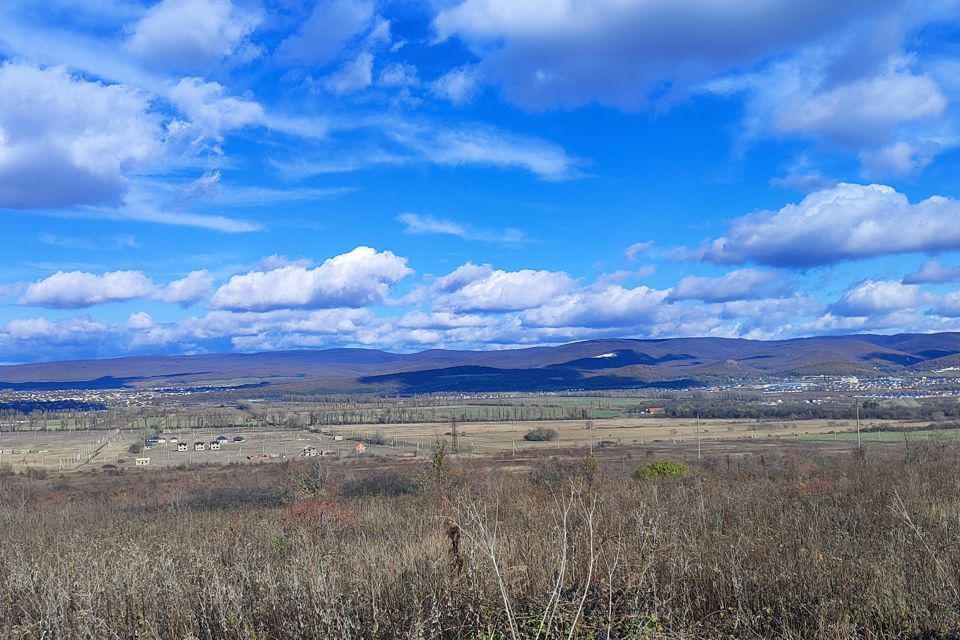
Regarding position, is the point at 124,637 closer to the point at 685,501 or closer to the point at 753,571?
the point at 753,571

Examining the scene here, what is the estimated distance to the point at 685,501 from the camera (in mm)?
13289

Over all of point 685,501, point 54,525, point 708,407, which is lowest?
point 708,407

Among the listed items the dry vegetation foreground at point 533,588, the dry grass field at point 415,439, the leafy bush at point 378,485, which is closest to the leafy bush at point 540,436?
the dry grass field at point 415,439

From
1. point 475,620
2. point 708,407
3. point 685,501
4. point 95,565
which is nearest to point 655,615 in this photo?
point 475,620

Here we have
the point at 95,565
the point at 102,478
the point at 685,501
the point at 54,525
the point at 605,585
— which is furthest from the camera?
the point at 102,478

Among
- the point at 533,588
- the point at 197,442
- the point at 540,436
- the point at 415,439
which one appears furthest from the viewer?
the point at 415,439

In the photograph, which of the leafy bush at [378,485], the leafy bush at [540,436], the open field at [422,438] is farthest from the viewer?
the leafy bush at [540,436]

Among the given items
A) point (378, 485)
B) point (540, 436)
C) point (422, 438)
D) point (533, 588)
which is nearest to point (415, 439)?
point (422, 438)

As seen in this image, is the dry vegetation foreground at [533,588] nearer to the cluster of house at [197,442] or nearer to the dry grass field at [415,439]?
the dry grass field at [415,439]

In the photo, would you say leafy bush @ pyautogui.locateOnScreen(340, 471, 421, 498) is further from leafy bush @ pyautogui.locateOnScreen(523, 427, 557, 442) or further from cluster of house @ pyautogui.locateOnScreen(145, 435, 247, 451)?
cluster of house @ pyautogui.locateOnScreen(145, 435, 247, 451)

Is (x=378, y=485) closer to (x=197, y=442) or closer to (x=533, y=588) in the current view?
(x=533, y=588)

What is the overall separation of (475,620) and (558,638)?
745mm

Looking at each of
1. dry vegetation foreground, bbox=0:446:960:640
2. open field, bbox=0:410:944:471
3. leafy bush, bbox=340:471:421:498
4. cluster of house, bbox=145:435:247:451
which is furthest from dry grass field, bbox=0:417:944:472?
dry vegetation foreground, bbox=0:446:960:640

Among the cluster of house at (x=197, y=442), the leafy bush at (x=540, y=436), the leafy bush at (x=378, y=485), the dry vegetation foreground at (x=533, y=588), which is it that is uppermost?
the dry vegetation foreground at (x=533, y=588)
